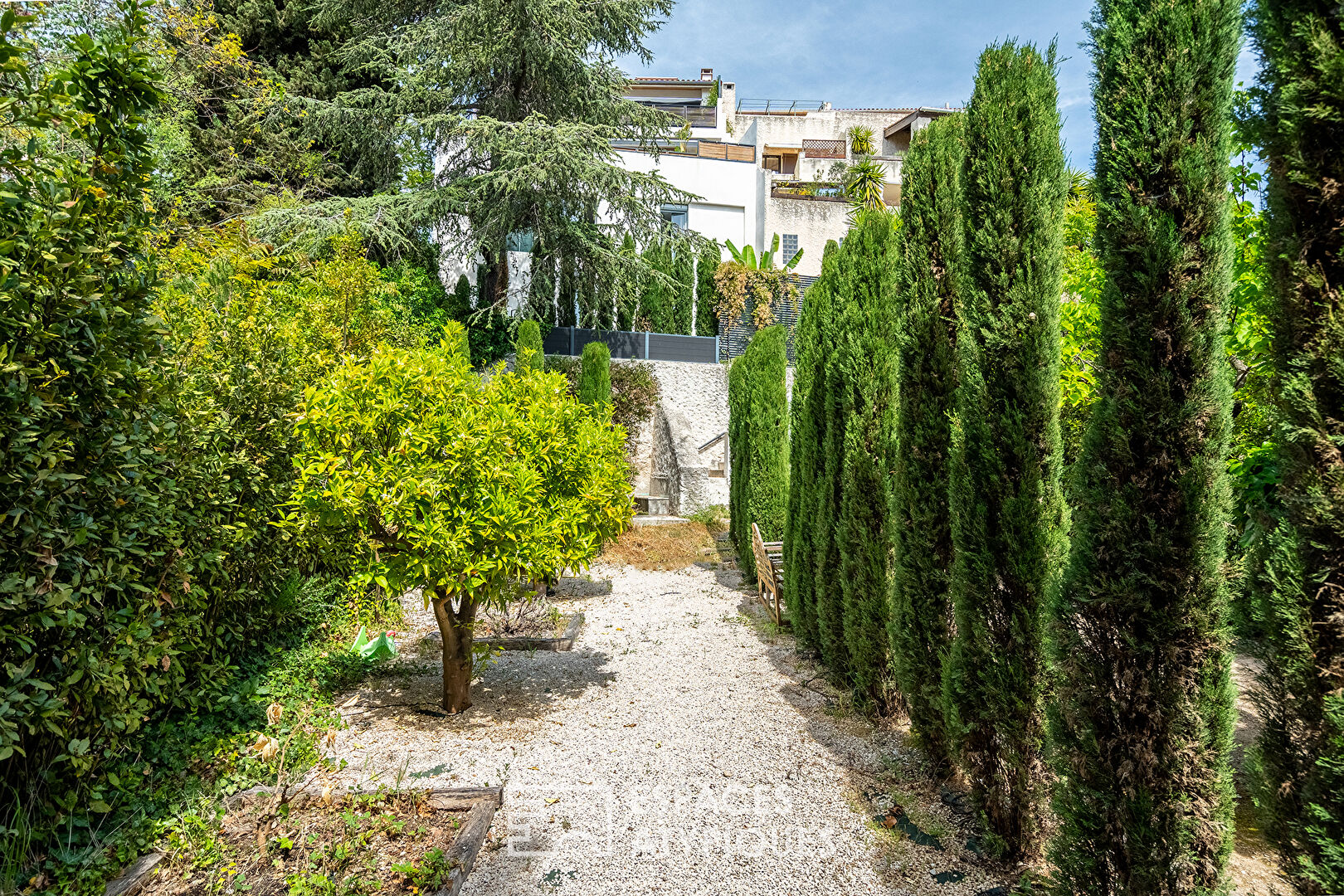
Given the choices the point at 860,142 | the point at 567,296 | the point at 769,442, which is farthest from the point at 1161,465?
the point at 860,142

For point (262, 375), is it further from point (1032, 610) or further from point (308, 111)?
point (308, 111)

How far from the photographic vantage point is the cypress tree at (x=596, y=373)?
1698 cm

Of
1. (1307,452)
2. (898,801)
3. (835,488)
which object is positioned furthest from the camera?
(835,488)

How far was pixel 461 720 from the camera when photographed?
5672 millimetres

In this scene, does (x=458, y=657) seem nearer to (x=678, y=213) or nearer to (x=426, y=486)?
(x=426, y=486)

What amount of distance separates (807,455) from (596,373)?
10.2 m

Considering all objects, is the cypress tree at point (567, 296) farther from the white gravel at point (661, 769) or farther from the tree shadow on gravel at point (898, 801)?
the tree shadow on gravel at point (898, 801)

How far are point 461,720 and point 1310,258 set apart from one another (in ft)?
19.6

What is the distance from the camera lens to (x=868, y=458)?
238 inches

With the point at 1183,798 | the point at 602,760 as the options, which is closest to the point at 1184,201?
the point at 1183,798

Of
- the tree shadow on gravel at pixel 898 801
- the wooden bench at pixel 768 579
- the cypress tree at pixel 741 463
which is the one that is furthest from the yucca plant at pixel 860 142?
the tree shadow on gravel at pixel 898 801

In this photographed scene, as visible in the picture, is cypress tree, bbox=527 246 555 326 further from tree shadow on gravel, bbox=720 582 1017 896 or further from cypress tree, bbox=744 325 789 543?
tree shadow on gravel, bbox=720 582 1017 896

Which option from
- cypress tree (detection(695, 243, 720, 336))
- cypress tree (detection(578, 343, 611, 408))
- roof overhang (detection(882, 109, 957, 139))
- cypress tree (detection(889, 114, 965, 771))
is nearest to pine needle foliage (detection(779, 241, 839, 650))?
cypress tree (detection(889, 114, 965, 771))

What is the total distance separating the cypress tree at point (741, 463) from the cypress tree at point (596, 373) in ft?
14.7
